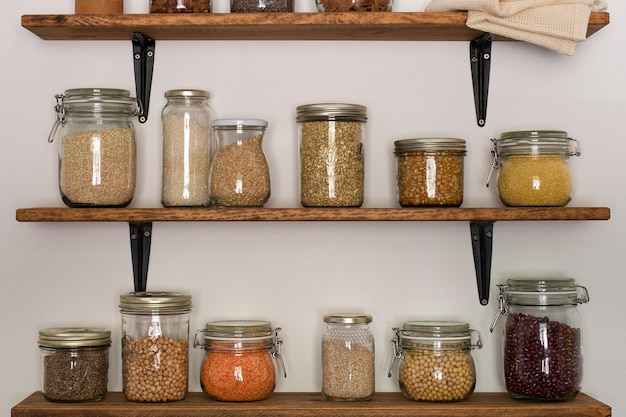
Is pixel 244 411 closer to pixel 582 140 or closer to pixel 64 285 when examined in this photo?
pixel 64 285

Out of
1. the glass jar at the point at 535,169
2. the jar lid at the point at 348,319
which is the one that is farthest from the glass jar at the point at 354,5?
the jar lid at the point at 348,319

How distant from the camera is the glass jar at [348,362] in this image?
1.80m

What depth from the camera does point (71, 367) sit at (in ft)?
5.82

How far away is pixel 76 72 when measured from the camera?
196 centimetres

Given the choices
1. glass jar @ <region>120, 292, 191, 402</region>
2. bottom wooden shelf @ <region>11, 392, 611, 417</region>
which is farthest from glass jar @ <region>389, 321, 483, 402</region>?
glass jar @ <region>120, 292, 191, 402</region>

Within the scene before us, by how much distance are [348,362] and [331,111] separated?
514 mm

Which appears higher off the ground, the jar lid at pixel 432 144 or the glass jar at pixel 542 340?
the jar lid at pixel 432 144

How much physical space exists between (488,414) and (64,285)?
948 mm

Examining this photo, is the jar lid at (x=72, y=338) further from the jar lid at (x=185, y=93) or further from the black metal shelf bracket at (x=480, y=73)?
the black metal shelf bracket at (x=480, y=73)

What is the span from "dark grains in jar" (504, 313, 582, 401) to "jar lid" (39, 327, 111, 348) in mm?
844

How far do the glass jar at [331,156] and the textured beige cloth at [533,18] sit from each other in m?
0.30

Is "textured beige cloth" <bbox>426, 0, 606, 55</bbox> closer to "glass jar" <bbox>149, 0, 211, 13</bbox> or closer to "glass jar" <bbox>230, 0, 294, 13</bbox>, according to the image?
"glass jar" <bbox>230, 0, 294, 13</bbox>

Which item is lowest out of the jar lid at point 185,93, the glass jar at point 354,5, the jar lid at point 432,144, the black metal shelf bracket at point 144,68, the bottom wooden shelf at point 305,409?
the bottom wooden shelf at point 305,409

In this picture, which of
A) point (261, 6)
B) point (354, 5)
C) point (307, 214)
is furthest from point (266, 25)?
point (307, 214)
